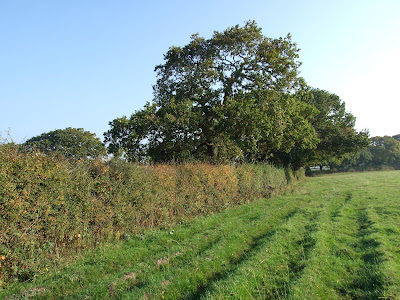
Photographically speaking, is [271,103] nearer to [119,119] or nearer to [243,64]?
[243,64]

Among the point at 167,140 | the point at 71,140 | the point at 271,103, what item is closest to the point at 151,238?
the point at 167,140

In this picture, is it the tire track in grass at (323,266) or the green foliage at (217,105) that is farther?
the green foliage at (217,105)

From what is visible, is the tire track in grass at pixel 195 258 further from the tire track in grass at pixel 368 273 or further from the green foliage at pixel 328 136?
the green foliage at pixel 328 136

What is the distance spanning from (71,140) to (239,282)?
3928 centimetres

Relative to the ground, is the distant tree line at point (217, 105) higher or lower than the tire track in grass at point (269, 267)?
higher

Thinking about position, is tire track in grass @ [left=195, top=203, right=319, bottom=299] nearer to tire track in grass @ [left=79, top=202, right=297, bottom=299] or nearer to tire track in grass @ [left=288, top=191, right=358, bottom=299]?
tire track in grass @ [left=288, top=191, right=358, bottom=299]

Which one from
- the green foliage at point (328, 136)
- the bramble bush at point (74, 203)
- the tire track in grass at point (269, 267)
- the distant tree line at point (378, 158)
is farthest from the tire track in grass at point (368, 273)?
the distant tree line at point (378, 158)

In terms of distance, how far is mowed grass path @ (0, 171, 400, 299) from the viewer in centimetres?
490

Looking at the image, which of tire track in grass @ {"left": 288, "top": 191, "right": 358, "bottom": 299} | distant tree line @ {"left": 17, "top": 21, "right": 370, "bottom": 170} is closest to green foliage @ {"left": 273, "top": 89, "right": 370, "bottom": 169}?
distant tree line @ {"left": 17, "top": 21, "right": 370, "bottom": 170}

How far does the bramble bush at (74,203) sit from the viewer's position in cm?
548

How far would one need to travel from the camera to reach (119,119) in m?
17.0

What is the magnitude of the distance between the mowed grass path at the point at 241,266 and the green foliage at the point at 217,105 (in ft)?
28.6

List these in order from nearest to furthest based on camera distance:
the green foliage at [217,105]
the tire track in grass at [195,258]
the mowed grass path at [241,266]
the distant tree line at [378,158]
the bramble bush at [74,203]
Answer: the mowed grass path at [241,266], the tire track in grass at [195,258], the bramble bush at [74,203], the green foliage at [217,105], the distant tree line at [378,158]

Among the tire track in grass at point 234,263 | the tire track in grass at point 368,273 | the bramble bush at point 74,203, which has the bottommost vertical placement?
the tire track in grass at point 368,273
